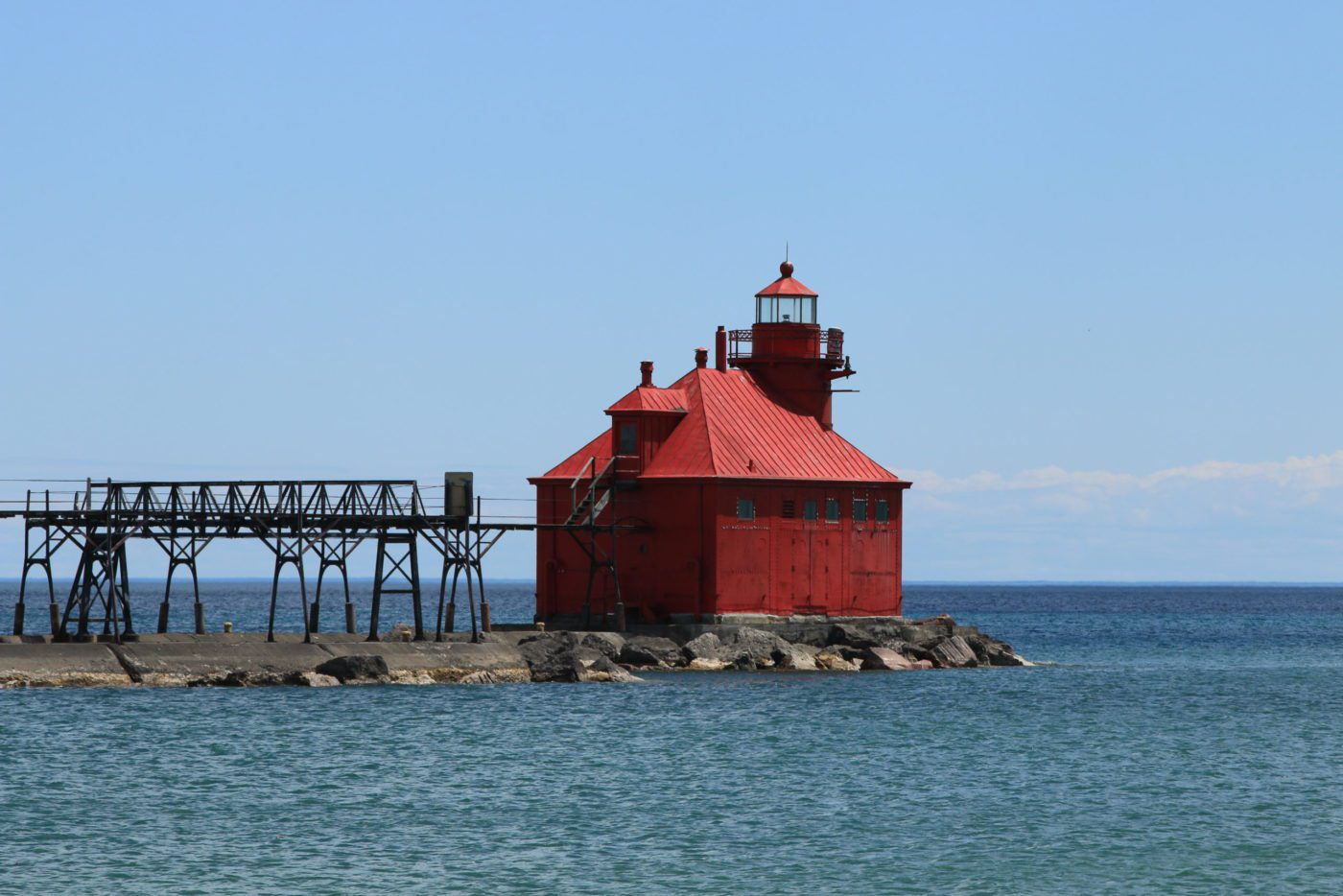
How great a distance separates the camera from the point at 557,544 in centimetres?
5466

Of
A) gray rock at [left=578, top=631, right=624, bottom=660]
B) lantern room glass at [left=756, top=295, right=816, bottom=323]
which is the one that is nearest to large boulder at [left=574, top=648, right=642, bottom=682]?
gray rock at [left=578, top=631, right=624, bottom=660]

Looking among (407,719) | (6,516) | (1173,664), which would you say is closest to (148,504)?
(6,516)

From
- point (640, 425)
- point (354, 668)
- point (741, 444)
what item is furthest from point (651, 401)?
point (354, 668)

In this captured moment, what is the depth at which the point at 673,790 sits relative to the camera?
32000 millimetres

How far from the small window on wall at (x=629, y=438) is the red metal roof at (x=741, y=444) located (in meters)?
0.68

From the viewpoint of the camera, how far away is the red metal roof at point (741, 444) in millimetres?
52031

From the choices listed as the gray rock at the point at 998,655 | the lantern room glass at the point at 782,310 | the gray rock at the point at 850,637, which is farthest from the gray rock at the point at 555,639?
the gray rock at the point at 998,655

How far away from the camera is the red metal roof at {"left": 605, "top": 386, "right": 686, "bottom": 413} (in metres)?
53.3

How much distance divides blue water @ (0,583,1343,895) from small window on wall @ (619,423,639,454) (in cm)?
716

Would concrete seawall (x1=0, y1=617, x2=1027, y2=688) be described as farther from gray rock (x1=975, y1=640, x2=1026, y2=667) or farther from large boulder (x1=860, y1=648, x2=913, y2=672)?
gray rock (x1=975, y1=640, x2=1026, y2=667)

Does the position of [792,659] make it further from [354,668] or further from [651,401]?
[354,668]

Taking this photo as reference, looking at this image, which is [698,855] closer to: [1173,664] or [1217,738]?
[1217,738]

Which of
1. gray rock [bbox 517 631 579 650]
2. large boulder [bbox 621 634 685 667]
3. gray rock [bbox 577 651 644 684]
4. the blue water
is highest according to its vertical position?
gray rock [bbox 517 631 579 650]

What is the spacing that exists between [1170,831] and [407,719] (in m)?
17.0
